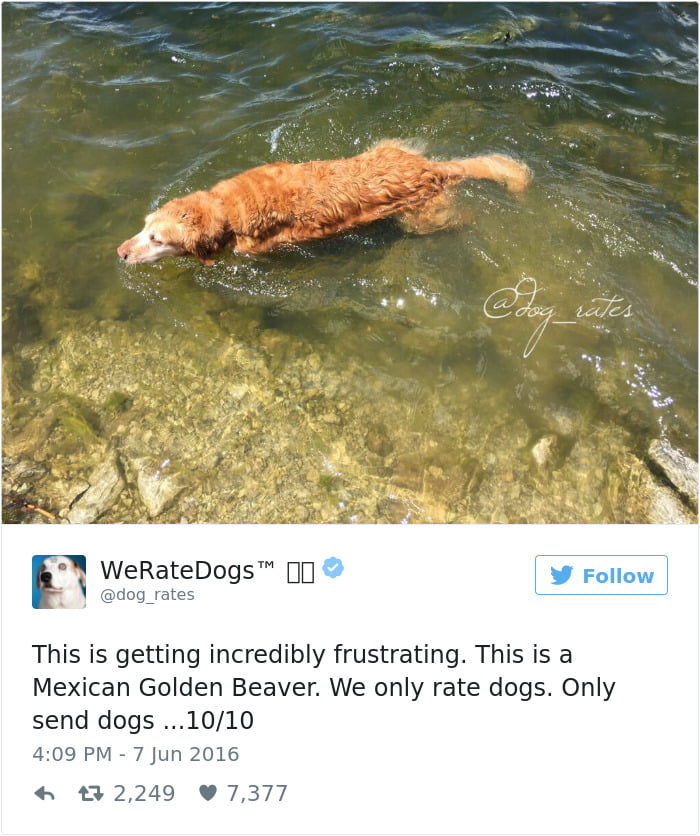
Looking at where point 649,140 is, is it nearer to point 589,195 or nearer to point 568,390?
point 589,195

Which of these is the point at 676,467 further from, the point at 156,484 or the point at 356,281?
the point at 156,484

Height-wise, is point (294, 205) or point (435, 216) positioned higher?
point (294, 205)
